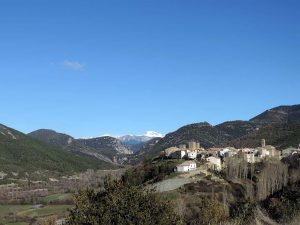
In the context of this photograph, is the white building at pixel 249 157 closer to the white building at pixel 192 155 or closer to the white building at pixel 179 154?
the white building at pixel 192 155

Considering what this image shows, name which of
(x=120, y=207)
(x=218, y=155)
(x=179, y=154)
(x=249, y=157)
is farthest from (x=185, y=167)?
(x=120, y=207)

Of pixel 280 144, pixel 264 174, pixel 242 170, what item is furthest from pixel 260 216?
pixel 280 144

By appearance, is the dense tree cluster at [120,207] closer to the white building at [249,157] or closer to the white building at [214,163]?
the white building at [214,163]

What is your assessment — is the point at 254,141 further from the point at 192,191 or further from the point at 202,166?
the point at 192,191

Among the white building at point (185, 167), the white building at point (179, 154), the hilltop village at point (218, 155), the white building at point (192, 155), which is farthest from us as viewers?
the white building at point (179, 154)

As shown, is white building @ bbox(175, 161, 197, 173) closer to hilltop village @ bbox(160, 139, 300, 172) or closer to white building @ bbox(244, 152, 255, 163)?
hilltop village @ bbox(160, 139, 300, 172)

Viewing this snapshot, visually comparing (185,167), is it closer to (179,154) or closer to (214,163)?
(214,163)

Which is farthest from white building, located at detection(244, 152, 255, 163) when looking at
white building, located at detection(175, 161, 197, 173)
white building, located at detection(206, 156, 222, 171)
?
white building, located at detection(175, 161, 197, 173)

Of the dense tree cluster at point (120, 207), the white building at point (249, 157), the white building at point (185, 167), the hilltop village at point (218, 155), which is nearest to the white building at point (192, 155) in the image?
the hilltop village at point (218, 155)

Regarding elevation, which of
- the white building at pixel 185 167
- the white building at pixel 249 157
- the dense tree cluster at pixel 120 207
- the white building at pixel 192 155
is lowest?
the dense tree cluster at pixel 120 207

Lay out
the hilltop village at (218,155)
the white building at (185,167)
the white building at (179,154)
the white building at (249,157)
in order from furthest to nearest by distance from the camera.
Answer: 1. the white building at (179,154)
2. the white building at (249,157)
3. the hilltop village at (218,155)
4. the white building at (185,167)

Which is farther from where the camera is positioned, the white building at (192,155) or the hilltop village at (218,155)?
the white building at (192,155)

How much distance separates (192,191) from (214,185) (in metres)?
5.42

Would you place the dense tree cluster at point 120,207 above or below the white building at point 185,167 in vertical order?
below
